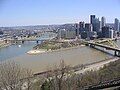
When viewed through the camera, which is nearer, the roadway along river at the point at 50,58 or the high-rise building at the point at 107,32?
the roadway along river at the point at 50,58

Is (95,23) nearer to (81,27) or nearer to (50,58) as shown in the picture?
(81,27)

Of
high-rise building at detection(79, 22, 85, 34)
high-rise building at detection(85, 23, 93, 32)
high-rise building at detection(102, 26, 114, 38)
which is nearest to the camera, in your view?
high-rise building at detection(102, 26, 114, 38)

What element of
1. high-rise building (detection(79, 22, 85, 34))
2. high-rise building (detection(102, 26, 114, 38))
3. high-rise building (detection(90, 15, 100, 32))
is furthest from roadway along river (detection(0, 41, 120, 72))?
high-rise building (detection(90, 15, 100, 32))

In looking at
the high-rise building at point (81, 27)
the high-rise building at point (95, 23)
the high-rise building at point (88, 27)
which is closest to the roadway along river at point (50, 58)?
the high-rise building at point (88, 27)

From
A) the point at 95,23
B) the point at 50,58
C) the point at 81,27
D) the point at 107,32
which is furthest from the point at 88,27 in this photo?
the point at 50,58

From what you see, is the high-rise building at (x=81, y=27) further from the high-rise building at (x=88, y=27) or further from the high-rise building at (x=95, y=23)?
the high-rise building at (x=95, y=23)

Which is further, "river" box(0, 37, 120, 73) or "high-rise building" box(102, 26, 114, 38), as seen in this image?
"high-rise building" box(102, 26, 114, 38)

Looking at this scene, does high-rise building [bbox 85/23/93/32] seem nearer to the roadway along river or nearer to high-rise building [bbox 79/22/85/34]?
high-rise building [bbox 79/22/85/34]

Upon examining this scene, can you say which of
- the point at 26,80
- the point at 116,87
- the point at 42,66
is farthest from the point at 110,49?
the point at 116,87

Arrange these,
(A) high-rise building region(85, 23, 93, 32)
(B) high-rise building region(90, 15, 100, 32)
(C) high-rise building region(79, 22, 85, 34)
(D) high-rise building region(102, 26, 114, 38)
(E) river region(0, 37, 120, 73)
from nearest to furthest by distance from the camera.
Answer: (E) river region(0, 37, 120, 73), (D) high-rise building region(102, 26, 114, 38), (A) high-rise building region(85, 23, 93, 32), (C) high-rise building region(79, 22, 85, 34), (B) high-rise building region(90, 15, 100, 32)

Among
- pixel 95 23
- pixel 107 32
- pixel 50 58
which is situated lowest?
pixel 107 32

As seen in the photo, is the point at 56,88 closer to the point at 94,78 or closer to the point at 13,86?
the point at 13,86

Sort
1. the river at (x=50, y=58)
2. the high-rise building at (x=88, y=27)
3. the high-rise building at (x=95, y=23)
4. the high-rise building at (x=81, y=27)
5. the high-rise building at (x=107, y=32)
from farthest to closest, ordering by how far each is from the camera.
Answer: the high-rise building at (x=95, y=23)
the high-rise building at (x=81, y=27)
the high-rise building at (x=88, y=27)
the high-rise building at (x=107, y=32)
the river at (x=50, y=58)
